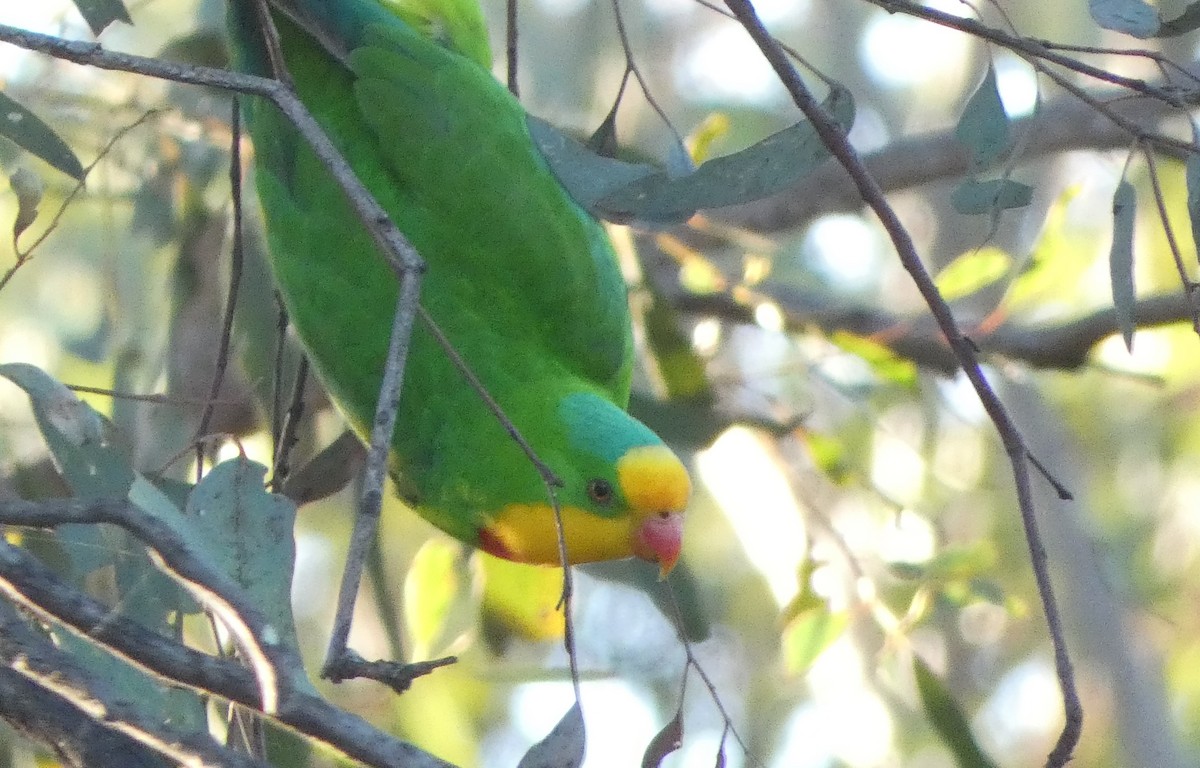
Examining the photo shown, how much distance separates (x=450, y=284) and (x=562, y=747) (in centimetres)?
100

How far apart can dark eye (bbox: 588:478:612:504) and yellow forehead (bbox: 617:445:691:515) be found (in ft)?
0.07

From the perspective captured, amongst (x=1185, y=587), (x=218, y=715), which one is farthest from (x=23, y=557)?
(x=1185, y=587)

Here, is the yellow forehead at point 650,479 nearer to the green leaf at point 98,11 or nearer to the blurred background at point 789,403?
the blurred background at point 789,403

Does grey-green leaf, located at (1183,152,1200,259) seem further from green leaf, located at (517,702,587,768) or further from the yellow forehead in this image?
the yellow forehead

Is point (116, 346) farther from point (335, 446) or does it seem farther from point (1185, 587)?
point (1185, 587)

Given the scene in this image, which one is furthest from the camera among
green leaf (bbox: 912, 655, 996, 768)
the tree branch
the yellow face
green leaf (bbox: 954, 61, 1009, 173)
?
green leaf (bbox: 912, 655, 996, 768)

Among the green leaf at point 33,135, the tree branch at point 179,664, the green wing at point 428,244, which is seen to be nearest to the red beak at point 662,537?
the green wing at point 428,244

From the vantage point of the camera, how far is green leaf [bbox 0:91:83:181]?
1.36m

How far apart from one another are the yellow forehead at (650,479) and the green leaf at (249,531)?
0.70 metres

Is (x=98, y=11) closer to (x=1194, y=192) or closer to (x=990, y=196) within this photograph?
(x=990, y=196)

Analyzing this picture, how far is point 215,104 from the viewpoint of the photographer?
248 centimetres

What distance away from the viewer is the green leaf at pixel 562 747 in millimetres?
785

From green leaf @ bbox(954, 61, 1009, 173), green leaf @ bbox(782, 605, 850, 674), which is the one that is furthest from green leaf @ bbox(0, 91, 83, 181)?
green leaf @ bbox(782, 605, 850, 674)

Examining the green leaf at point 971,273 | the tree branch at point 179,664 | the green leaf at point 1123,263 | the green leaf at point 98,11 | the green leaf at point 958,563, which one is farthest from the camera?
the green leaf at point 971,273
